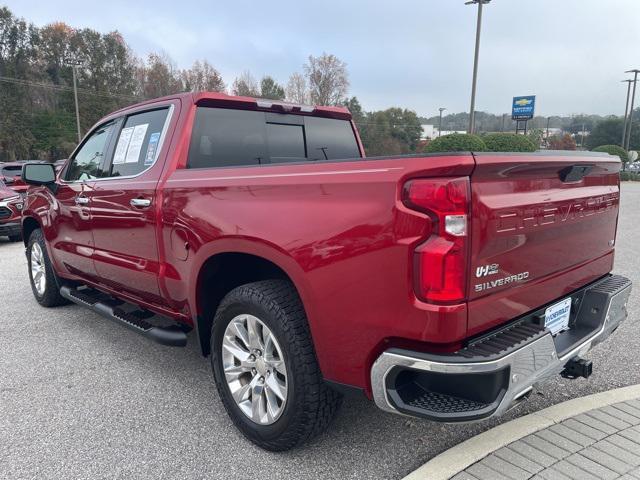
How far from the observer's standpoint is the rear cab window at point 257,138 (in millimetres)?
3291

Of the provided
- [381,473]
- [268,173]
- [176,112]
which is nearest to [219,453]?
[381,473]

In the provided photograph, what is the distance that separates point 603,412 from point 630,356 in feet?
3.71

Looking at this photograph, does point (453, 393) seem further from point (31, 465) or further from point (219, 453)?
point (31, 465)

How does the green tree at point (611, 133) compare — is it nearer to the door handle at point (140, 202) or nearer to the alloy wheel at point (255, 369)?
the door handle at point (140, 202)

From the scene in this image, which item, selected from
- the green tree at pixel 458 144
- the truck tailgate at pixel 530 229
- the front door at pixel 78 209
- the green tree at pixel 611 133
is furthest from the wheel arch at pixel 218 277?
the green tree at pixel 611 133

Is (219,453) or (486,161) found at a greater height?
(486,161)

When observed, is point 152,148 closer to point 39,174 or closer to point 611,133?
point 39,174

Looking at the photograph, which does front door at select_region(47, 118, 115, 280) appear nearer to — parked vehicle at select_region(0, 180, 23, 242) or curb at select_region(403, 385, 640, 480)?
curb at select_region(403, 385, 640, 480)

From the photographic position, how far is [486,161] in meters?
1.86

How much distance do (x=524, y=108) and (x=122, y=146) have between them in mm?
44924

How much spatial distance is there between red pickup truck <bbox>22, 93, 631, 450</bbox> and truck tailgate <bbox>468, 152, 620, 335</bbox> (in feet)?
0.03

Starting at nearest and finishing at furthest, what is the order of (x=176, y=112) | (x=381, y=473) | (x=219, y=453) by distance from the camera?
(x=381, y=473) → (x=219, y=453) → (x=176, y=112)

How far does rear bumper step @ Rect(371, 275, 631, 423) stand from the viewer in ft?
6.06

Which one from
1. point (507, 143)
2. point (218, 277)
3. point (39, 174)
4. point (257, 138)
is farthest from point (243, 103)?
point (507, 143)
